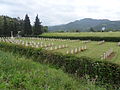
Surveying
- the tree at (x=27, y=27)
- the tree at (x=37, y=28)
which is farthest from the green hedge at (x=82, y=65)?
the tree at (x=27, y=27)

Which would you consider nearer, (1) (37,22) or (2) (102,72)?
(2) (102,72)

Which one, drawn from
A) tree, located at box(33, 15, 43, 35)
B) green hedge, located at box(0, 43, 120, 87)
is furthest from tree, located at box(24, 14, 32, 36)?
green hedge, located at box(0, 43, 120, 87)

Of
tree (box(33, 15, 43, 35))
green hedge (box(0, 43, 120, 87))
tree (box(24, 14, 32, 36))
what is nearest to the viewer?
green hedge (box(0, 43, 120, 87))

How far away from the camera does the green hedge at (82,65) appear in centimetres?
1093

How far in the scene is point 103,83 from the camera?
10.7 m

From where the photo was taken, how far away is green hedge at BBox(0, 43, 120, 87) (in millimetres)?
10930

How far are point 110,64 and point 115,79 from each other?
0.90 meters

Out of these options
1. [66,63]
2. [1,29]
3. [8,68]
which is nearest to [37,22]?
[1,29]

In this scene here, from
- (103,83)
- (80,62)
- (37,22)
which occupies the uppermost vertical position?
(37,22)

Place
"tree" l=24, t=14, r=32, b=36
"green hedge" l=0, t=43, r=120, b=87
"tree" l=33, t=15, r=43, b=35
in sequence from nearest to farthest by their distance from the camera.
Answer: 1. "green hedge" l=0, t=43, r=120, b=87
2. "tree" l=33, t=15, r=43, b=35
3. "tree" l=24, t=14, r=32, b=36

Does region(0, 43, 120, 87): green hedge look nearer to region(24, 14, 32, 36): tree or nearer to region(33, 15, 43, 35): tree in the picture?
region(33, 15, 43, 35): tree

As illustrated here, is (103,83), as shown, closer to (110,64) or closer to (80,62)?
(110,64)

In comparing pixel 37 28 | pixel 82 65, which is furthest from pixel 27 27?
pixel 82 65

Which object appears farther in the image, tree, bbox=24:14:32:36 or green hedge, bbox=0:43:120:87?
tree, bbox=24:14:32:36
